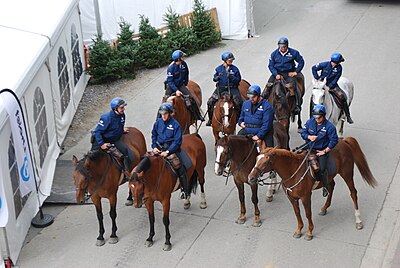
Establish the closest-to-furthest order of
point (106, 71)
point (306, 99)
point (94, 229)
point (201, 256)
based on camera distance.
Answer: point (201, 256) → point (94, 229) → point (306, 99) → point (106, 71)

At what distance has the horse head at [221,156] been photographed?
381 inches

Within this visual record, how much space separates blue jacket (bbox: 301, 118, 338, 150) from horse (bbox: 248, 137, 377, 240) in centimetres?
28

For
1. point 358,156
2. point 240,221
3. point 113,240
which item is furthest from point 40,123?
point 358,156

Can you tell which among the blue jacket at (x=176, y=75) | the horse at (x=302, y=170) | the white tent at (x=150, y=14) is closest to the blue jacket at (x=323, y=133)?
the horse at (x=302, y=170)

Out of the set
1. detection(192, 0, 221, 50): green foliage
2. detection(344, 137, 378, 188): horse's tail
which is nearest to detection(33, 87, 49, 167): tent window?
detection(344, 137, 378, 188): horse's tail

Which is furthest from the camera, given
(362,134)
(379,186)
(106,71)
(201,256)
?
(106,71)

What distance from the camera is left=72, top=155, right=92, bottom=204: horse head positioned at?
9.55 meters

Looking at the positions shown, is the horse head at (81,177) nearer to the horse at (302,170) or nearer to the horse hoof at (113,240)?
the horse hoof at (113,240)

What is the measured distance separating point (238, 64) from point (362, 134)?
19.0 ft

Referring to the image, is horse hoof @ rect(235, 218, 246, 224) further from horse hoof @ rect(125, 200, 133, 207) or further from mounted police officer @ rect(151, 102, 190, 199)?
horse hoof @ rect(125, 200, 133, 207)

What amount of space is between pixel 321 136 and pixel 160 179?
271 centimetres

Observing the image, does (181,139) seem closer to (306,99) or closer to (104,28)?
(306,99)

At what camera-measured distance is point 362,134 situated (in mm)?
14156

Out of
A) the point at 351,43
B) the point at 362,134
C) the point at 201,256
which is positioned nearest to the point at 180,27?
the point at 351,43
